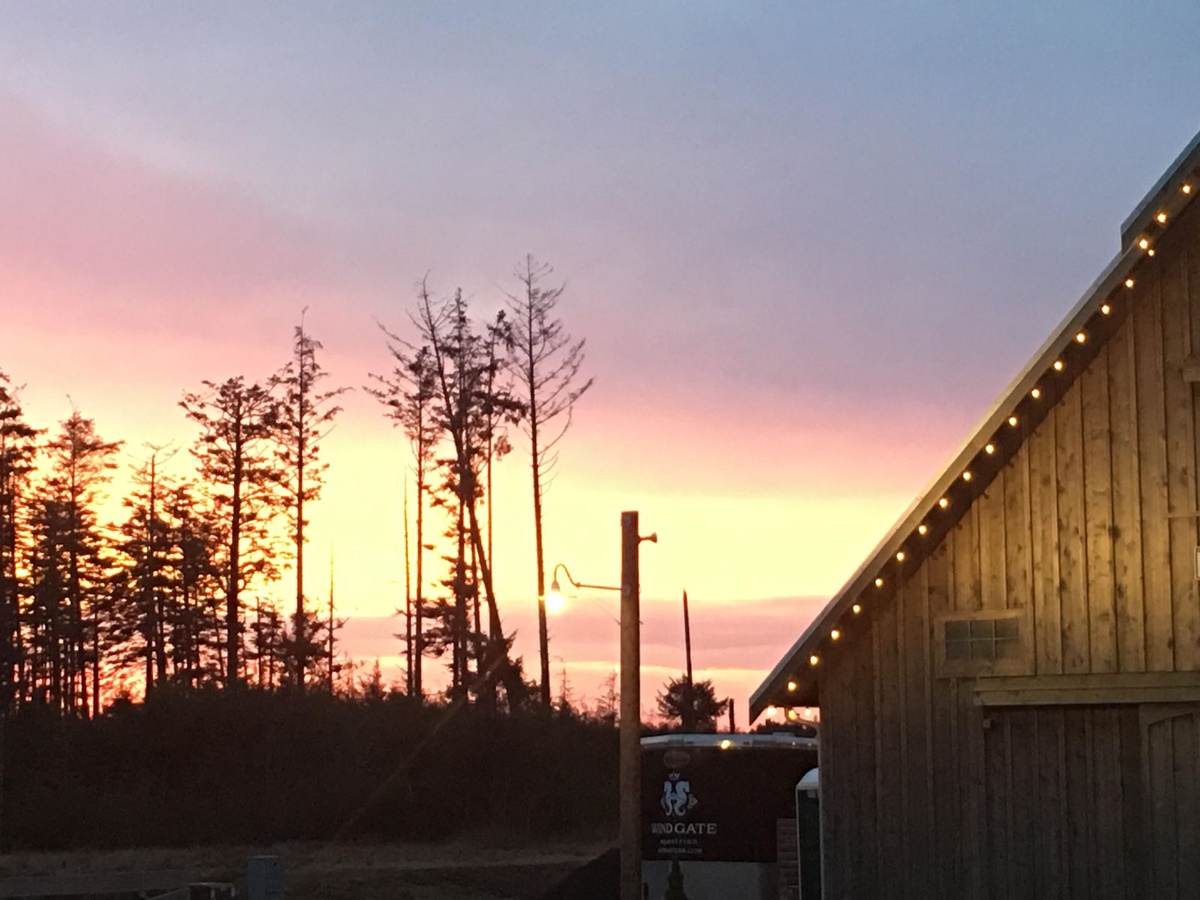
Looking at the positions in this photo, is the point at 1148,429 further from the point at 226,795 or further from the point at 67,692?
the point at 67,692

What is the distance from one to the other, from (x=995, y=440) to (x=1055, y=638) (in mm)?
2071

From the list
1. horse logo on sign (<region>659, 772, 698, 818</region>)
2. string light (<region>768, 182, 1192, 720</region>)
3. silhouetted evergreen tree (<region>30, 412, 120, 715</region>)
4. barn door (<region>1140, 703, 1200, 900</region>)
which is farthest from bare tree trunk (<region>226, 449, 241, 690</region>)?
barn door (<region>1140, 703, 1200, 900</region>)

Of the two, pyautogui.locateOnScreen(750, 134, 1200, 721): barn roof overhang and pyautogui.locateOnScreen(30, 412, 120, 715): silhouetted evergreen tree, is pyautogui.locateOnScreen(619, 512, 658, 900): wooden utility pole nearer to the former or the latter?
pyautogui.locateOnScreen(750, 134, 1200, 721): barn roof overhang

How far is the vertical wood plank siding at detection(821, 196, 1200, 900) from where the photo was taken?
15320 mm

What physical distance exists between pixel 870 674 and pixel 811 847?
650 centimetres

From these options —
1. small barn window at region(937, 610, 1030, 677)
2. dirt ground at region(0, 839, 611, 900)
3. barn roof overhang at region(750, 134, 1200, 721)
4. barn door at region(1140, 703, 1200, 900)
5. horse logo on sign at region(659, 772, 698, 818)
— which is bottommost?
dirt ground at region(0, 839, 611, 900)

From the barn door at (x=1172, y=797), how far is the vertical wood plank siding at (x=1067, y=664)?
0.6 inches

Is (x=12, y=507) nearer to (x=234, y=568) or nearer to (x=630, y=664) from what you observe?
(x=234, y=568)

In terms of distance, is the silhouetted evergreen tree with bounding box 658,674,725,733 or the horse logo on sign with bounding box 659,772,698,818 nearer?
the horse logo on sign with bounding box 659,772,698,818

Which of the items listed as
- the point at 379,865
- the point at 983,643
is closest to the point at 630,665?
the point at 983,643

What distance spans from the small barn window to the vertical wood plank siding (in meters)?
0.11

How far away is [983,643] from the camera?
52.9 ft

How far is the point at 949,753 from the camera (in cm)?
1622

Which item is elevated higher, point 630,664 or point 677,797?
point 630,664
